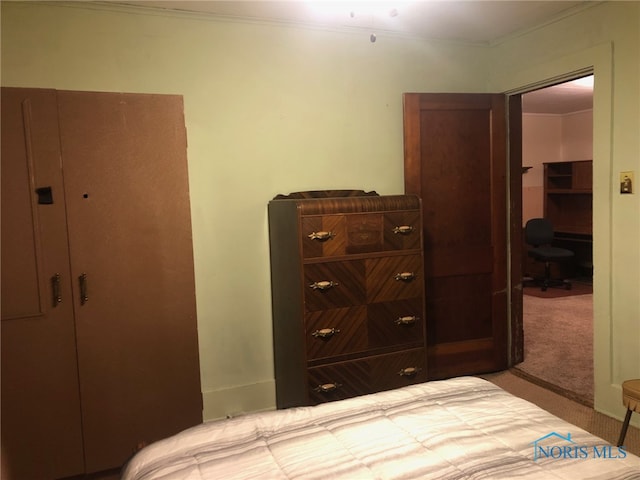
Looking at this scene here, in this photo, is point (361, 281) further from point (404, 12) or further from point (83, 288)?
point (404, 12)

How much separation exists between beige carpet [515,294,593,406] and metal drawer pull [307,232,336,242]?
6.48 ft

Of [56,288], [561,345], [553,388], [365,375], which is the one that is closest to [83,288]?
[56,288]

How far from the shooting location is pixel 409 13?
2.90 meters

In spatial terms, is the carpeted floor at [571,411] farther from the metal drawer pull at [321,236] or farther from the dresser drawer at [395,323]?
the metal drawer pull at [321,236]

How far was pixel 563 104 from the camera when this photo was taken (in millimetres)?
6523

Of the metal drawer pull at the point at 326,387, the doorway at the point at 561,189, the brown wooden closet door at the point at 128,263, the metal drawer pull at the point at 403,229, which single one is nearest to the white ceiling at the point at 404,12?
the brown wooden closet door at the point at 128,263

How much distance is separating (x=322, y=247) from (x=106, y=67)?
154 centimetres

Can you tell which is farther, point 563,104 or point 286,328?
point 563,104

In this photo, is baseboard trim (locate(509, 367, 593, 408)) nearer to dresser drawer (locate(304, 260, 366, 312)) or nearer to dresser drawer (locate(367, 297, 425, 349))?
dresser drawer (locate(367, 297, 425, 349))

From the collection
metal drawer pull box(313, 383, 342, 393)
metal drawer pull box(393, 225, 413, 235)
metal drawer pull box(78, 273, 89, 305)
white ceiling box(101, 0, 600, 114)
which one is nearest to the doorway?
white ceiling box(101, 0, 600, 114)

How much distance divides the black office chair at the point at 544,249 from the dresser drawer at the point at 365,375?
425cm

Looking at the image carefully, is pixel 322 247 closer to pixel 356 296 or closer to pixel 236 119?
pixel 356 296

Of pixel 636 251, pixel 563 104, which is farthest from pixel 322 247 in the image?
pixel 563 104

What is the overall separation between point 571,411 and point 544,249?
12.9 ft
